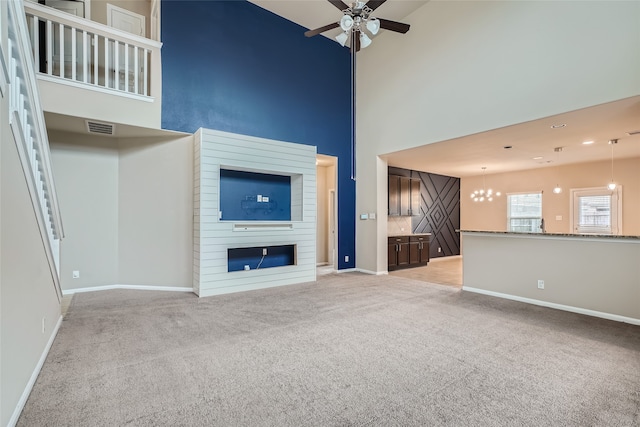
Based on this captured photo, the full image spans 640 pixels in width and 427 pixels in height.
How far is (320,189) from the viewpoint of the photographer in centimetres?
843

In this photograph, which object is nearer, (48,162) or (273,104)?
Result: (48,162)

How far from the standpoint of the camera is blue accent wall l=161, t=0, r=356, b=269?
5.16 m

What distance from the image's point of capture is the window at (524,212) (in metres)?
8.14

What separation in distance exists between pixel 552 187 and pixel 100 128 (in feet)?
32.2

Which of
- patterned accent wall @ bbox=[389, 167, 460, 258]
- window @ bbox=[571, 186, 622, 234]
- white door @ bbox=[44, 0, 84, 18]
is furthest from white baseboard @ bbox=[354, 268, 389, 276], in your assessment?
white door @ bbox=[44, 0, 84, 18]

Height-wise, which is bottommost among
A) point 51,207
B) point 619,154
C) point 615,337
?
point 615,337

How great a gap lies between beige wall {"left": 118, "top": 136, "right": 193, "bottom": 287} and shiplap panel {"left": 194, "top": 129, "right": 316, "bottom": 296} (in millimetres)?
320

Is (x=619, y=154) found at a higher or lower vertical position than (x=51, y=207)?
higher

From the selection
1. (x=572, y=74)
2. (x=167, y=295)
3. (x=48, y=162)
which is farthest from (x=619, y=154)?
(x=48, y=162)

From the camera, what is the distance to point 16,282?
81.5 inches

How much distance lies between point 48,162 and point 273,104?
3991 mm

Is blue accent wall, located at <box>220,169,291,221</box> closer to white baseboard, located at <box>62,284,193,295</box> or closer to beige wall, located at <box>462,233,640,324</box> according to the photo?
white baseboard, located at <box>62,284,193,295</box>

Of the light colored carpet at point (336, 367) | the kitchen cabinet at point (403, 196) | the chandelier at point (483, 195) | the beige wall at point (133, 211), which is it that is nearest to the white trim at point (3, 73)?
the light colored carpet at point (336, 367)

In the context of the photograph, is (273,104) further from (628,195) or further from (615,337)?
(628,195)
